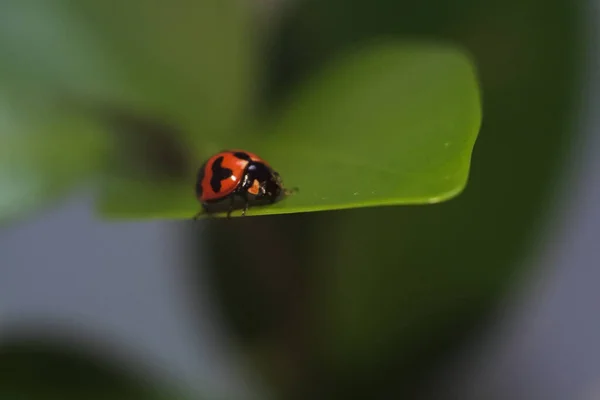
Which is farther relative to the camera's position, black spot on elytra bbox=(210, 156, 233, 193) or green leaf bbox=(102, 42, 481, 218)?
black spot on elytra bbox=(210, 156, 233, 193)

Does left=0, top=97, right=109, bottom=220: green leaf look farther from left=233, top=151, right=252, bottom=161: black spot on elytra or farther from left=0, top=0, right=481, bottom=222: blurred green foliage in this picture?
left=233, top=151, right=252, bottom=161: black spot on elytra

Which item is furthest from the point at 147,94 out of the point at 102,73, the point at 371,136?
the point at 371,136

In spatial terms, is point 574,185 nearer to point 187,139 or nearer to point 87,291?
point 187,139

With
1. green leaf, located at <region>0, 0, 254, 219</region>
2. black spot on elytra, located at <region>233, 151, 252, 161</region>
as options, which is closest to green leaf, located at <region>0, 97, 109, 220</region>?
green leaf, located at <region>0, 0, 254, 219</region>

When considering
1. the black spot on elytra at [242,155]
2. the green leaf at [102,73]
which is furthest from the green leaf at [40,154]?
the black spot on elytra at [242,155]

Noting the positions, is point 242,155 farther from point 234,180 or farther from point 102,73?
point 102,73

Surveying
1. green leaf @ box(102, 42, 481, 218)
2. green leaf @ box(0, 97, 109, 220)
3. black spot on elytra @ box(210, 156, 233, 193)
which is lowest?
green leaf @ box(102, 42, 481, 218)
